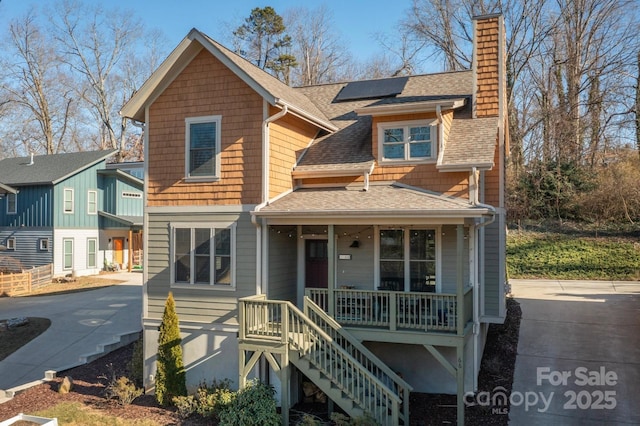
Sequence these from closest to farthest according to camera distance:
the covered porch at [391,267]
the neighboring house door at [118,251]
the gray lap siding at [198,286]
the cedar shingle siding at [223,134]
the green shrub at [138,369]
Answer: the covered porch at [391,267], the gray lap siding at [198,286], the cedar shingle siding at [223,134], the green shrub at [138,369], the neighboring house door at [118,251]

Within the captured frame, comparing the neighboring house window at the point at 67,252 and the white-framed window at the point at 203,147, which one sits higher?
the white-framed window at the point at 203,147

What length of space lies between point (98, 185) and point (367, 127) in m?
22.1

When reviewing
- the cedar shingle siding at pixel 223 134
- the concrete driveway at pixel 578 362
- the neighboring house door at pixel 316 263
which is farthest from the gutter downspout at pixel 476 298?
the cedar shingle siding at pixel 223 134

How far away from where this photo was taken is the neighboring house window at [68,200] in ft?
91.2

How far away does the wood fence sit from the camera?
23.7 metres

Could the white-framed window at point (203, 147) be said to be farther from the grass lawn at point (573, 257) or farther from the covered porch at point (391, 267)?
the grass lawn at point (573, 257)

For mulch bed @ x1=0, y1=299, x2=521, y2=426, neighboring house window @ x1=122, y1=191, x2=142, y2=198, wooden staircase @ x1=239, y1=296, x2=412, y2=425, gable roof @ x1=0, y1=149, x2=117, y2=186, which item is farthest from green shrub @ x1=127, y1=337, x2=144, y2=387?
neighboring house window @ x1=122, y1=191, x2=142, y2=198

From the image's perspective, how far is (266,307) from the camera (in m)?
10.4

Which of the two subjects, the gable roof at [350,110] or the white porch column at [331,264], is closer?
the white porch column at [331,264]

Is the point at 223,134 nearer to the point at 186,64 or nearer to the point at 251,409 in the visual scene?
the point at 186,64

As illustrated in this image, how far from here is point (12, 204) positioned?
28453 mm

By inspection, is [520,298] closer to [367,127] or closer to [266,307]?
[367,127]

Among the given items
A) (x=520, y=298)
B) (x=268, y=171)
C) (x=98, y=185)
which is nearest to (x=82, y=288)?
(x=98, y=185)

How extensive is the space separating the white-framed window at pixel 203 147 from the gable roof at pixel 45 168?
18.5 metres
